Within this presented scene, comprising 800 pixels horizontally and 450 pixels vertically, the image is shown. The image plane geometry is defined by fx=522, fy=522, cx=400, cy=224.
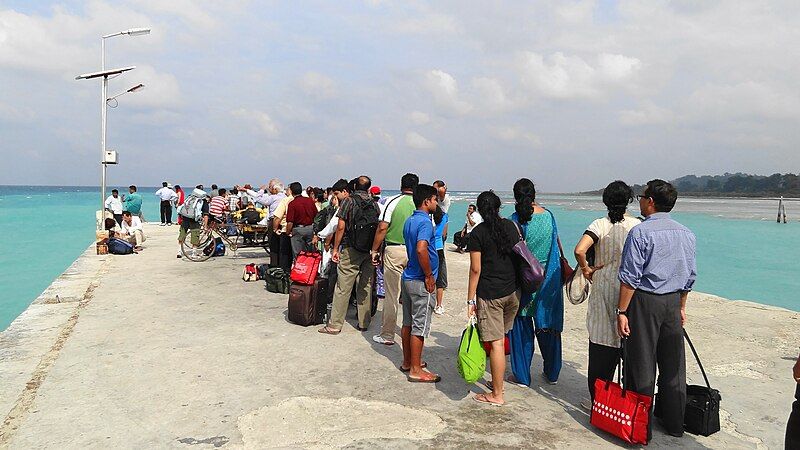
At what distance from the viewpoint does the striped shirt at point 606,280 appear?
4.04m

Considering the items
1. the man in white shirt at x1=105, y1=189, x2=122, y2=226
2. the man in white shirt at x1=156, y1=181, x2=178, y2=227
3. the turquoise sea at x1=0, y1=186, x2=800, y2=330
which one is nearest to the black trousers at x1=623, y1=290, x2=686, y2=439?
the turquoise sea at x1=0, y1=186, x2=800, y2=330

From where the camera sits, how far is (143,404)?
13.7 feet

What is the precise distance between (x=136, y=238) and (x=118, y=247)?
0.95 m

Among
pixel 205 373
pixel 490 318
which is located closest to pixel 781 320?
pixel 490 318

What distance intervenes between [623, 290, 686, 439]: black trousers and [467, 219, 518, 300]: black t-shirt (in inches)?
36.8

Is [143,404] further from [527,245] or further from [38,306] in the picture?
[38,306]

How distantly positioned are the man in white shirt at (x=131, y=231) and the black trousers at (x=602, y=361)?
12.4 metres

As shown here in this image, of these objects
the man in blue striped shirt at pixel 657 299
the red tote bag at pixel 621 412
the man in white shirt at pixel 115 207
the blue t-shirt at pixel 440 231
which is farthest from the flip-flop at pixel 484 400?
the man in white shirt at pixel 115 207

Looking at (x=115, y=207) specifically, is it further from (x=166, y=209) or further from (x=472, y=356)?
(x=472, y=356)

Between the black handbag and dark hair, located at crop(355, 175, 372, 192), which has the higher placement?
dark hair, located at crop(355, 175, 372, 192)

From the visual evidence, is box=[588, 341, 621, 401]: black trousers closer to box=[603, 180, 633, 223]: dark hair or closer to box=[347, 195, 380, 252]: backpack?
box=[603, 180, 633, 223]: dark hair

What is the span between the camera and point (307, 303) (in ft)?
21.6

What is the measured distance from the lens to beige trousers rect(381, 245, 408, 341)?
226 inches

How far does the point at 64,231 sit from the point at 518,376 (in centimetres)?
2848
